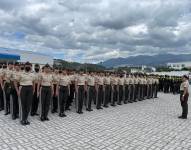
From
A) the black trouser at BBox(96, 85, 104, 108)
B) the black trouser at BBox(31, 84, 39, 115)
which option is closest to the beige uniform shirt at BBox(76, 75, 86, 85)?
the black trouser at BBox(96, 85, 104, 108)

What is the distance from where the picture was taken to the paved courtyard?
5754 millimetres

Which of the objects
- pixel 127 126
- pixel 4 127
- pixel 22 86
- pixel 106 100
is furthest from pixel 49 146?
pixel 106 100

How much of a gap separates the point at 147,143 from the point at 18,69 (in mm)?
4431

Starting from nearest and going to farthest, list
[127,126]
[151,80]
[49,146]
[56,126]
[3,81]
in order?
[49,146] < [56,126] < [127,126] < [3,81] < [151,80]

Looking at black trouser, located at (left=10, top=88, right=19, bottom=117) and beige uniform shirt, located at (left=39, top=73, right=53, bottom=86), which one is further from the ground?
beige uniform shirt, located at (left=39, top=73, right=53, bottom=86)

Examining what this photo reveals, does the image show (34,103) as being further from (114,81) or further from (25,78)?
(114,81)

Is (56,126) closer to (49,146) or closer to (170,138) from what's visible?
(49,146)

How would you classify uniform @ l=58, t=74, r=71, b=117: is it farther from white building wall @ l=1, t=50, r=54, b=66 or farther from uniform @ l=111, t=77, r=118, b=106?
white building wall @ l=1, t=50, r=54, b=66

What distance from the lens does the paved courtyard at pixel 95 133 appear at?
575 centimetres

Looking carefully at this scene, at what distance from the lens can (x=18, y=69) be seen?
316 inches

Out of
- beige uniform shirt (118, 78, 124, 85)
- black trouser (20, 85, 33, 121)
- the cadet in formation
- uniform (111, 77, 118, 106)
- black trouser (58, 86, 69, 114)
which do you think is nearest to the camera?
black trouser (20, 85, 33, 121)

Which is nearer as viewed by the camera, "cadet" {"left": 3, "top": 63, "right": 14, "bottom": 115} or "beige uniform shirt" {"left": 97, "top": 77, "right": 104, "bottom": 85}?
"cadet" {"left": 3, "top": 63, "right": 14, "bottom": 115}

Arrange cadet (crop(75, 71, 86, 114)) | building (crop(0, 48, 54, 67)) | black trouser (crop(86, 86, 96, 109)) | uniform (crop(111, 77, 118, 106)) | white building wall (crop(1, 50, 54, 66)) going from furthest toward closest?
white building wall (crop(1, 50, 54, 66)) → building (crop(0, 48, 54, 67)) → uniform (crop(111, 77, 118, 106)) → black trouser (crop(86, 86, 96, 109)) → cadet (crop(75, 71, 86, 114))

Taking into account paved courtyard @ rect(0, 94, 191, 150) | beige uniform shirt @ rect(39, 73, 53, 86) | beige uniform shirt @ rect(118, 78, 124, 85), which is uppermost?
beige uniform shirt @ rect(39, 73, 53, 86)
